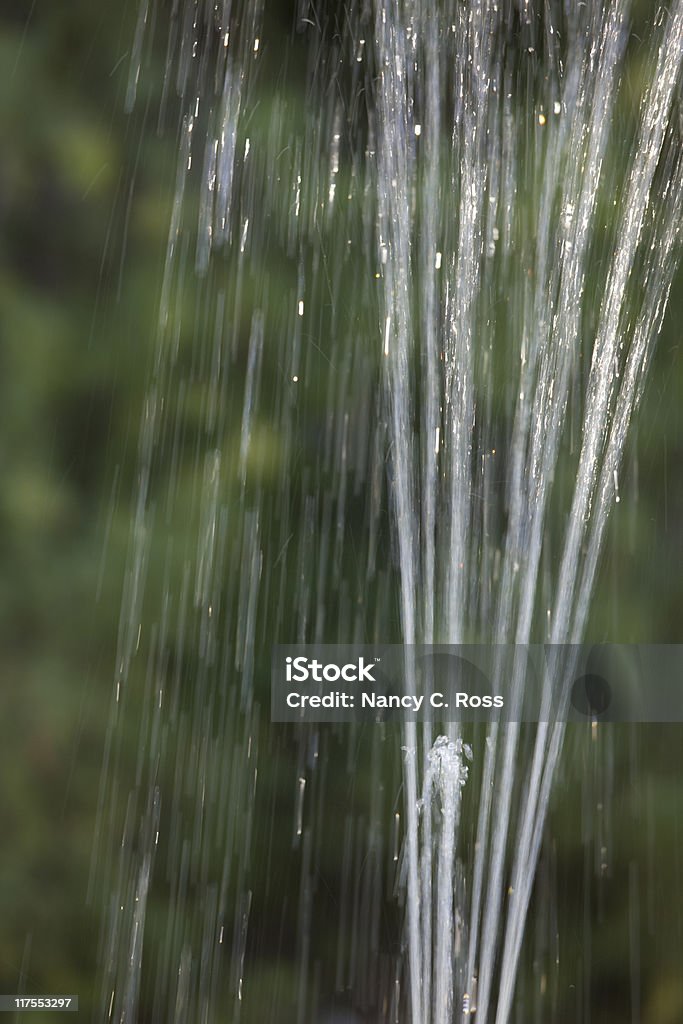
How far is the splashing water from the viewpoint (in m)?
1.16

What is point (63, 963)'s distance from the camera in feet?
3.83

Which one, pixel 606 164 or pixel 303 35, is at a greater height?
pixel 303 35

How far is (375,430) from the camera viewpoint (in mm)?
1209

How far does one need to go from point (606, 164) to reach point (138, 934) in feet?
3.45

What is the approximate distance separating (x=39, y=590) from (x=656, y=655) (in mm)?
723

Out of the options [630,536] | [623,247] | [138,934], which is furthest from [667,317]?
[138,934]

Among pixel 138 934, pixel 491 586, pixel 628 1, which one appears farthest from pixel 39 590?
pixel 628 1

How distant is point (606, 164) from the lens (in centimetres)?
123

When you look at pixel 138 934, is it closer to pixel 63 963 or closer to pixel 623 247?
pixel 63 963

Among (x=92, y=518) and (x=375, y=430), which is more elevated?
(x=375, y=430)

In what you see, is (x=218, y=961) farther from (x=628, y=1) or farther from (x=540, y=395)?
(x=628, y=1)

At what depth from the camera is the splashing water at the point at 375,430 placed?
116 centimetres

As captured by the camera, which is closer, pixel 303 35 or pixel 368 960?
pixel 368 960

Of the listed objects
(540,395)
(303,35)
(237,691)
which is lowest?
(237,691)
